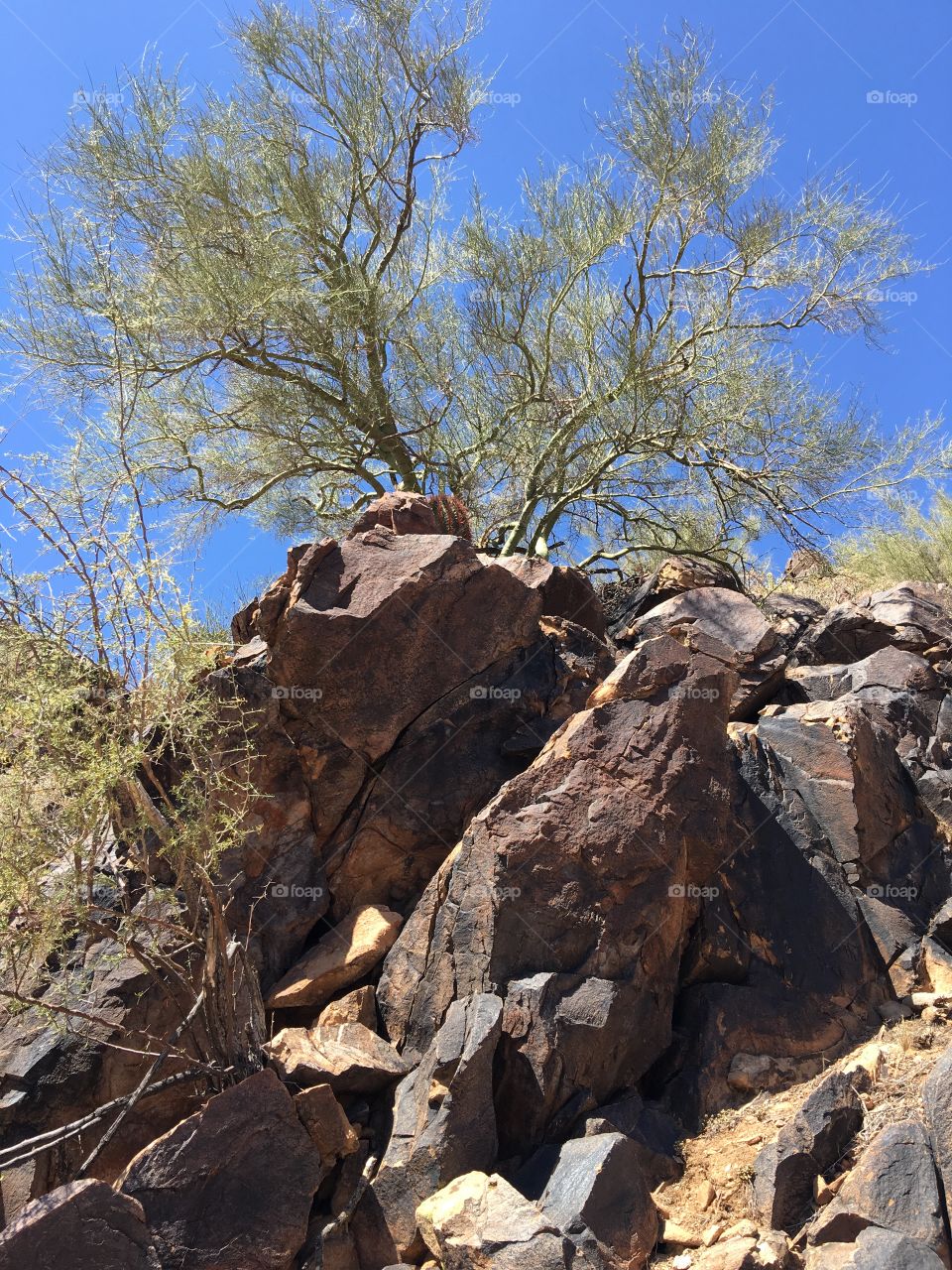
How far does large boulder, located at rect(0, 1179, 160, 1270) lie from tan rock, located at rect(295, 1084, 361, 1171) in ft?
3.09

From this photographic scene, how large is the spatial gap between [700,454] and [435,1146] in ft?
28.8

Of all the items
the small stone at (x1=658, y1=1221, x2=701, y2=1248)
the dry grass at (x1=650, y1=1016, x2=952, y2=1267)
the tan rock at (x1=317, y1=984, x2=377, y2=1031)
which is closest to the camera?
the small stone at (x1=658, y1=1221, x2=701, y2=1248)

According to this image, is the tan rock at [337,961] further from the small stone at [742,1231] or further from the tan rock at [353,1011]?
the small stone at [742,1231]

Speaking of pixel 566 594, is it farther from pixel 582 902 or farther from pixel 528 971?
pixel 528 971

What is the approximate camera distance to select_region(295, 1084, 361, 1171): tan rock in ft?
17.9

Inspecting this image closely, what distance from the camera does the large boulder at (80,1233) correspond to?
4.54 meters

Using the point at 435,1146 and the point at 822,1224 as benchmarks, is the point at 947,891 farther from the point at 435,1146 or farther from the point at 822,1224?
the point at 435,1146

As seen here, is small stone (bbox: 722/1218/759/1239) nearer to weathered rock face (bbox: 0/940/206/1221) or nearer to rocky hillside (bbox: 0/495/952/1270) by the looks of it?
rocky hillside (bbox: 0/495/952/1270)

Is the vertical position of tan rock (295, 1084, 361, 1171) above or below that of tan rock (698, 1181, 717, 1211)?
above

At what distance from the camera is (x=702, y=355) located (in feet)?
38.6

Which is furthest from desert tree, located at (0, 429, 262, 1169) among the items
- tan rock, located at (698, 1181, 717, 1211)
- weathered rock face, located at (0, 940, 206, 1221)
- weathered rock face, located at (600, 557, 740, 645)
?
weathered rock face, located at (600, 557, 740, 645)

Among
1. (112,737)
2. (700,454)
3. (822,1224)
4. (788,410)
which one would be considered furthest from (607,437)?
→ (822,1224)

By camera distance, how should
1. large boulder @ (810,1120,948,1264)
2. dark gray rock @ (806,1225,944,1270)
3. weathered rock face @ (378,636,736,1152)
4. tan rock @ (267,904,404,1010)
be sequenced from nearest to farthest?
1. dark gray rock @ (806,1225,944,1270)
2. large boulder @ (810,1120,948,1264)
3. weathered rock face @ (378,636,736,1152)
4. tan rock @ (267,904,404,1010)

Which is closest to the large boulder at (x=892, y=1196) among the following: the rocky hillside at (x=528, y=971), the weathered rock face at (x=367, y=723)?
the rocky hillside at (x=528, y=971)
